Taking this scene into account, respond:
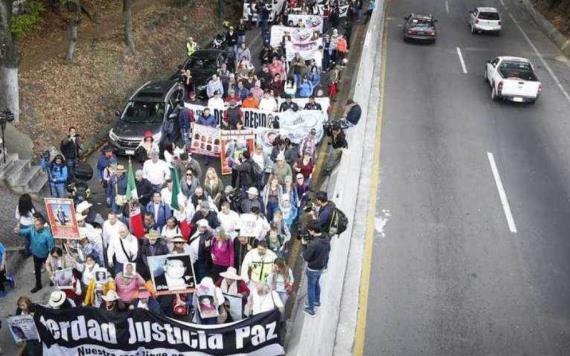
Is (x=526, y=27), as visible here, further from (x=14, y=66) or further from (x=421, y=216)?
(x=14, y=66)

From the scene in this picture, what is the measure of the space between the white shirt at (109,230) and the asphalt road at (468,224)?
500cm

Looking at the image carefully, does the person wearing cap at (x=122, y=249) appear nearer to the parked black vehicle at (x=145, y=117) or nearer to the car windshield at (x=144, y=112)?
the parked black vehicle at (x=145, y=117)

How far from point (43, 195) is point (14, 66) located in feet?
14.3

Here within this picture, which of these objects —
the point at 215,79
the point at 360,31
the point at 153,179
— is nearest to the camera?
the point at 153,179

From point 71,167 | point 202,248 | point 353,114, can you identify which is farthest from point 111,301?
point 353,114

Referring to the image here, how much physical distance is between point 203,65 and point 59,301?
47.9 ft

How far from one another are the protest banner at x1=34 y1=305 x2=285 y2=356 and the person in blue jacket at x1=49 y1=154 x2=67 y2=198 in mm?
5355

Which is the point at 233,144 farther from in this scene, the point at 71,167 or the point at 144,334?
the point at 144,334

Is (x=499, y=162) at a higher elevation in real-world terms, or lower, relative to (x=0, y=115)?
lower

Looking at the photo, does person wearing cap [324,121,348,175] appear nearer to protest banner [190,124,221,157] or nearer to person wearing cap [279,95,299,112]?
person wearing cap [279,95,299,112]

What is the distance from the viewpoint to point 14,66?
59.4ft

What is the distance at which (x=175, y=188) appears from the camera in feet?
45.8

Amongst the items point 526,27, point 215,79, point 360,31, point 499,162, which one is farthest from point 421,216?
point 526,27

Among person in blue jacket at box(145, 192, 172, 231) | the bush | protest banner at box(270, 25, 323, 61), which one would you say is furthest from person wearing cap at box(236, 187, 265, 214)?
the bush
